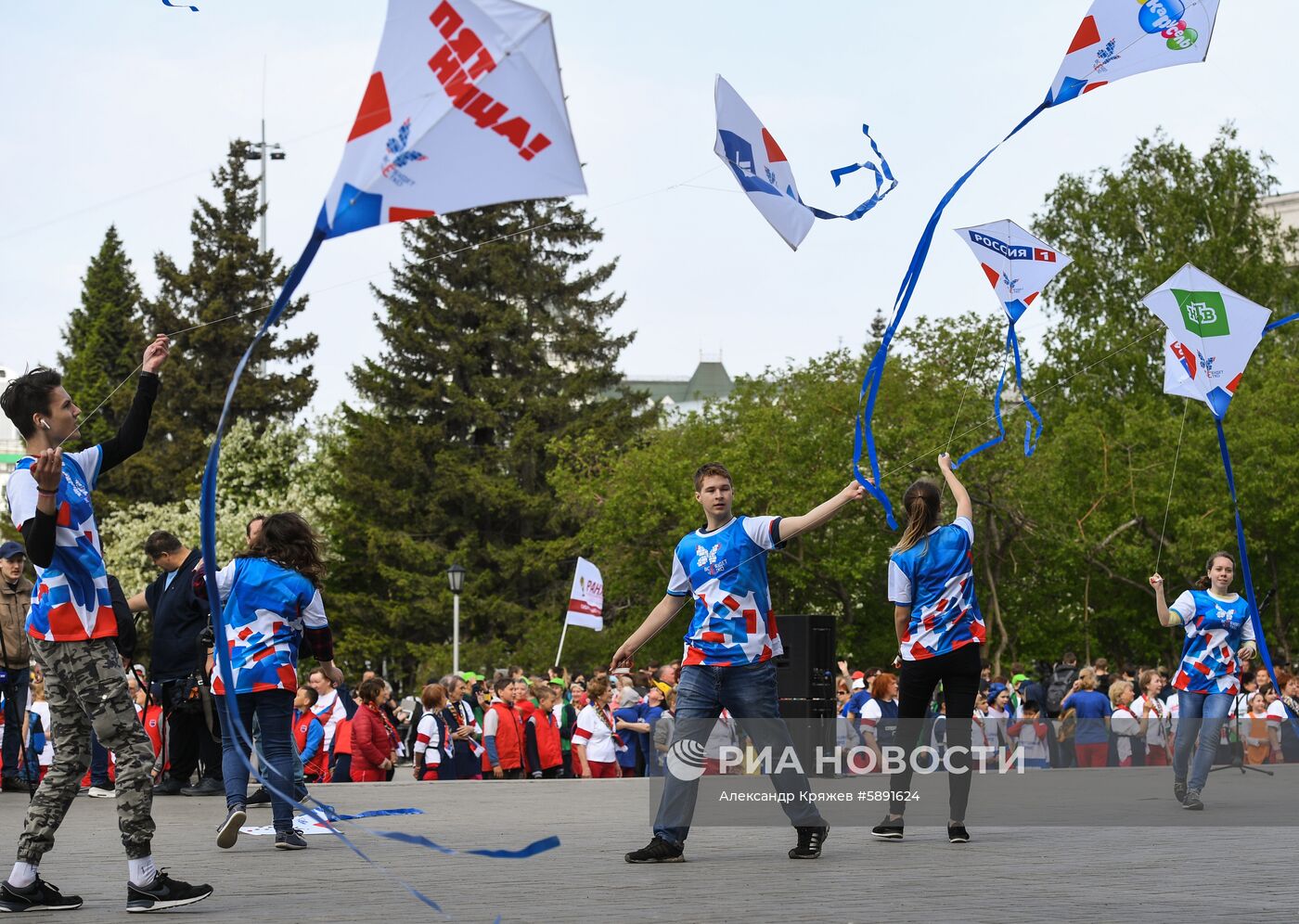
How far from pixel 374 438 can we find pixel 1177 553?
2868 centimetres

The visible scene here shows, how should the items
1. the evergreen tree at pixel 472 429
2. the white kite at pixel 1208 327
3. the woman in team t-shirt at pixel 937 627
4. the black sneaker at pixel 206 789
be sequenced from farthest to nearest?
the evergreen tree at pixel 472 429 → the white kite at pixel 1208 327 → the black sneaker at pixel 206 789 → the woman in team t-shirt at pixel 937 627

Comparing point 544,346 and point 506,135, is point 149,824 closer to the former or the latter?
point 506,135

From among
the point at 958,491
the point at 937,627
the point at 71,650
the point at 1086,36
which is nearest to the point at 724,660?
the point at 937,627

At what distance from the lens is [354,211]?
211 inches

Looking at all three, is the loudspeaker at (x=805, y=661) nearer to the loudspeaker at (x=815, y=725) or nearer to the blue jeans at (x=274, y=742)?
the loudspeaker at (x=815, y=725)

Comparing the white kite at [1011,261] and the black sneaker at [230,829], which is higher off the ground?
the white kite at [1011,261]

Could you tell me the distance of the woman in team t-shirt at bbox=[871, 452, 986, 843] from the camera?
8711 mm

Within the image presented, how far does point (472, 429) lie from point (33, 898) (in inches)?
2045

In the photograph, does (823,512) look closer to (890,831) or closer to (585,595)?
(890,831)

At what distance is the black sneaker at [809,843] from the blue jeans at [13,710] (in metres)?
6.78

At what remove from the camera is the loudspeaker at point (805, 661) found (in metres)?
17.1

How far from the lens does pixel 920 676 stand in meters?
8.80

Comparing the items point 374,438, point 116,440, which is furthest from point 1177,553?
point 116,440

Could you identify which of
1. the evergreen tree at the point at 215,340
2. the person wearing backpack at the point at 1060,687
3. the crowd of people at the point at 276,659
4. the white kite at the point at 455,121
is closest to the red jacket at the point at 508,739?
the crowd of people at the point at 276,659
